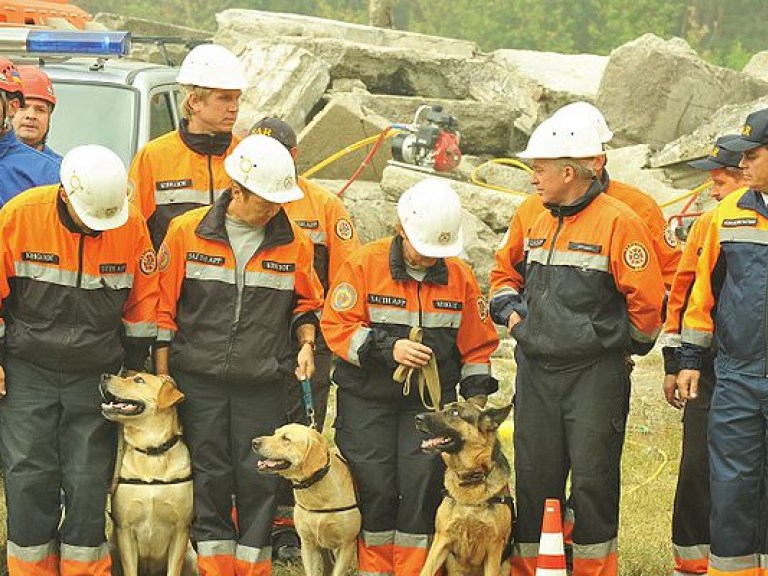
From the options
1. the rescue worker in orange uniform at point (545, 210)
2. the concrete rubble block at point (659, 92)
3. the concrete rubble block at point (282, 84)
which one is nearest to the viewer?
the rescue worker in orange uniform at point (545, 210)

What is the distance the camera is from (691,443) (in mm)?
7184

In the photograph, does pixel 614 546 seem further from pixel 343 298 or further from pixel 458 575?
pixel 343 298

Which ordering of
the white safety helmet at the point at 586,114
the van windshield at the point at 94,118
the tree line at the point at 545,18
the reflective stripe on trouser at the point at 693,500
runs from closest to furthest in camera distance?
the white safety helmet at the point at 586,114, the reflective stripe on trouser at the point at 693,500, the van windshield at the point at 94,118, the tree line at the point at 545,18

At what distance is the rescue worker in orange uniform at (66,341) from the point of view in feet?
21.4

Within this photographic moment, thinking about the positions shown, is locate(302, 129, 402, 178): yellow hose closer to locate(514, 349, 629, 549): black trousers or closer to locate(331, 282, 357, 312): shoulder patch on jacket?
locate(331, 282, 357, 312): shoulder patch on jacket

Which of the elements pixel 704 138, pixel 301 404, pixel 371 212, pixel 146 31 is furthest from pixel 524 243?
pixel 146 31

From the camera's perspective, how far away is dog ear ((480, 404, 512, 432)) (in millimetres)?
6711

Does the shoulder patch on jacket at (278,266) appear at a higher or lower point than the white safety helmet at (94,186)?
lower

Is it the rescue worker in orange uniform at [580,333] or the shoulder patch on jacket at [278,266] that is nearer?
the rescue worker in orange uniform at [580,333]

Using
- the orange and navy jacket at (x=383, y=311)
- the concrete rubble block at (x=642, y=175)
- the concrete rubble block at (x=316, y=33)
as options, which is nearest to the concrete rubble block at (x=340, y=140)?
the concrete rubble block at (x=642, y=175)

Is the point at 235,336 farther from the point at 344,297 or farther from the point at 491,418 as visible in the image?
the point at 491,418

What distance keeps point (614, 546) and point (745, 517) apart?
2.30 feet

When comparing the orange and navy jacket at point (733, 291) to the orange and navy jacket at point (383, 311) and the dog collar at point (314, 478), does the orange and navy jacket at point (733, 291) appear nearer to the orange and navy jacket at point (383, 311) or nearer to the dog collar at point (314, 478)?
the orange and navy jacket at point (383, 311)

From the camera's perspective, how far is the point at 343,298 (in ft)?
22.9
